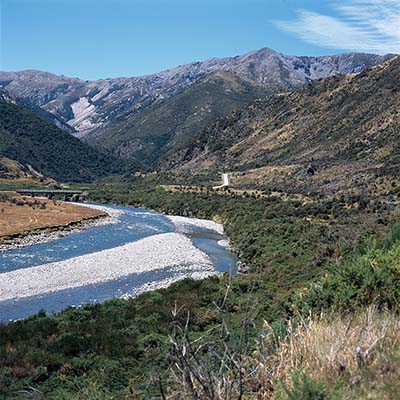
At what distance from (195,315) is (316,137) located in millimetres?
106685

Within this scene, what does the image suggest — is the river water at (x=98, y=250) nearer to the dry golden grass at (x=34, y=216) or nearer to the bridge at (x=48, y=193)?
the dry golden grass at (x=34, y=216)

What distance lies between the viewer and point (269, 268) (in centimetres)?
3672

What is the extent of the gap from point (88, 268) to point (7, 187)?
87395 mm

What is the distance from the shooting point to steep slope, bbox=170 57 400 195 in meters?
87.9

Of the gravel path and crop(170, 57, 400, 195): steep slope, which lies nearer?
the gravel path

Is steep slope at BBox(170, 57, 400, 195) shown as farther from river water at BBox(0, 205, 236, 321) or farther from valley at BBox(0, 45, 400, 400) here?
river water at BBox(0, 205, 236, 321)

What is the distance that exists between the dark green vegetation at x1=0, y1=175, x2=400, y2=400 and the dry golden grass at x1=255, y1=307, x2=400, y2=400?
32 cm

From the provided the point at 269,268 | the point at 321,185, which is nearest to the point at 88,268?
the point at 269,268

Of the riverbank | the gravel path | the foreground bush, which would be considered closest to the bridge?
the riverbank

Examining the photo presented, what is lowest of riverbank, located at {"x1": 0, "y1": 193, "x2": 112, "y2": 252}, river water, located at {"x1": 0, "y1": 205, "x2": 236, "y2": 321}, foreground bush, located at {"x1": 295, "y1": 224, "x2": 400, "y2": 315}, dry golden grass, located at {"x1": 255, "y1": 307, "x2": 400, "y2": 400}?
river water, located at {"x1": 0, "y1": 205, "x2": 236, "y2": 321}

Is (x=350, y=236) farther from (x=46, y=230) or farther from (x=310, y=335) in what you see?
(x=46, y=230)

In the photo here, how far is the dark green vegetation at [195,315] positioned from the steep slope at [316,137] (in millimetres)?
34018

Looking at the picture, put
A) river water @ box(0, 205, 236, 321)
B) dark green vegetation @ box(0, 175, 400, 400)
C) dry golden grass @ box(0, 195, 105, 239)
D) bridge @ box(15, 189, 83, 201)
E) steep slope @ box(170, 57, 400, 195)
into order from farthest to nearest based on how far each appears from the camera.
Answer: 1. bridge @ box(15, 189, 83, 201)
2. steep slope @ box(170, 57, 400, 195)
3. dry golden grass @ box(0, 195, 105, 239)
4. river water @ box(0, 205, 236, 321)
5. dark green vegetation @ box(0, 175, 400, 400)

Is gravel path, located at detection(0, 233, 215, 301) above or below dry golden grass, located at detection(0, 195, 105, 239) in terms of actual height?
below
